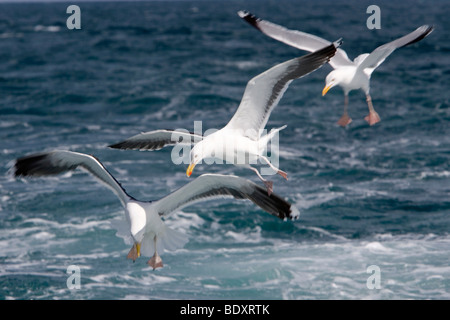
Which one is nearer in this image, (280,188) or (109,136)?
(280,188)

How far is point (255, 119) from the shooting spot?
31.9 ft

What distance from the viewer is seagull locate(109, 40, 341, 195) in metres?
9.21

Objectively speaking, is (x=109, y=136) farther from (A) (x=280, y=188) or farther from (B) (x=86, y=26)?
(B) (x=86, y=26)

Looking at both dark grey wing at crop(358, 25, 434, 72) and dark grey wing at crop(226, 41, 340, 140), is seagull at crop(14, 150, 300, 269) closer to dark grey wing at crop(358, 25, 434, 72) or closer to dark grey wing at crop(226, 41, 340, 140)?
dark grey wing at crop(226, 41, 340, 140)

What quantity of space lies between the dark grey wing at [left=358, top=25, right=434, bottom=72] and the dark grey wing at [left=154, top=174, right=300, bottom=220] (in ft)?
8.79

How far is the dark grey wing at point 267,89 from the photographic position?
363 inches

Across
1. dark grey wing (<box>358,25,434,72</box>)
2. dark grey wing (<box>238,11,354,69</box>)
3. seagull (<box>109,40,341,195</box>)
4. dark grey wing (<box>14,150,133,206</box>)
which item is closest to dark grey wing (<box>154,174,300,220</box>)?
seagull (<box>109,40,341,195</box>)

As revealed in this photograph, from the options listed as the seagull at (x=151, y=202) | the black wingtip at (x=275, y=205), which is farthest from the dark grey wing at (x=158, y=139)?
the black wingtip at (x=275, y=205)

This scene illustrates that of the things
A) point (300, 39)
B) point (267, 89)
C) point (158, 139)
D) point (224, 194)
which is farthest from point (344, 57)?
point (158, 139)

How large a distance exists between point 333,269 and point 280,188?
5.10 m

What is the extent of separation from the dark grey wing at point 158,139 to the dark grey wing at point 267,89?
1.07 metres

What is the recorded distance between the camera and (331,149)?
22000mm

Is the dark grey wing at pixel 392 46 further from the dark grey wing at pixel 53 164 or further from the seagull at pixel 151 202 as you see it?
the dark grey wing at pixel 53 164
